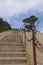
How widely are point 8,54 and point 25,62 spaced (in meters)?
1.10

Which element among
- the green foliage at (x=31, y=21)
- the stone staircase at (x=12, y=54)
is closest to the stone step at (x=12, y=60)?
the stone staircase at (x=12, y=54)

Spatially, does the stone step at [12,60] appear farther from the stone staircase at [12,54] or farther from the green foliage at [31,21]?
the green foliage at [31,21]

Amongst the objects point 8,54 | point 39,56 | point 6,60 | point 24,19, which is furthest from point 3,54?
point 24,19

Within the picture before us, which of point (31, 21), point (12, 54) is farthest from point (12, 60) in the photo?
point (31, 21)

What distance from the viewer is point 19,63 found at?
934cm

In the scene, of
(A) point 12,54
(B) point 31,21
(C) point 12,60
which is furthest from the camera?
(A) point 12,54

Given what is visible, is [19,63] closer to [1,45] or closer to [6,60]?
[6,60]

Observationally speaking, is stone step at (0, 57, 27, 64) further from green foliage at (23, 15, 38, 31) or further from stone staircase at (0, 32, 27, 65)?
green foliage at (23, 15, 38, 31)

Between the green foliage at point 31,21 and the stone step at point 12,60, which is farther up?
the green foliage at point 31,21

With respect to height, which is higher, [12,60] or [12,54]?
[12,54]

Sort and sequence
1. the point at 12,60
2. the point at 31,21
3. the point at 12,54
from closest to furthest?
1. the point at 31,21
2. the point at 12,60
3. the point at 12,54

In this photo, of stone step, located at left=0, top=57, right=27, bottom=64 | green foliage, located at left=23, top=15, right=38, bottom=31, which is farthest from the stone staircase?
green foliage, located at left=23, top=15, right=38, bottom=31

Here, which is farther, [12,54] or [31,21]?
[12,54]

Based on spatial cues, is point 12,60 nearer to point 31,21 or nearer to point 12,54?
point 12,54
